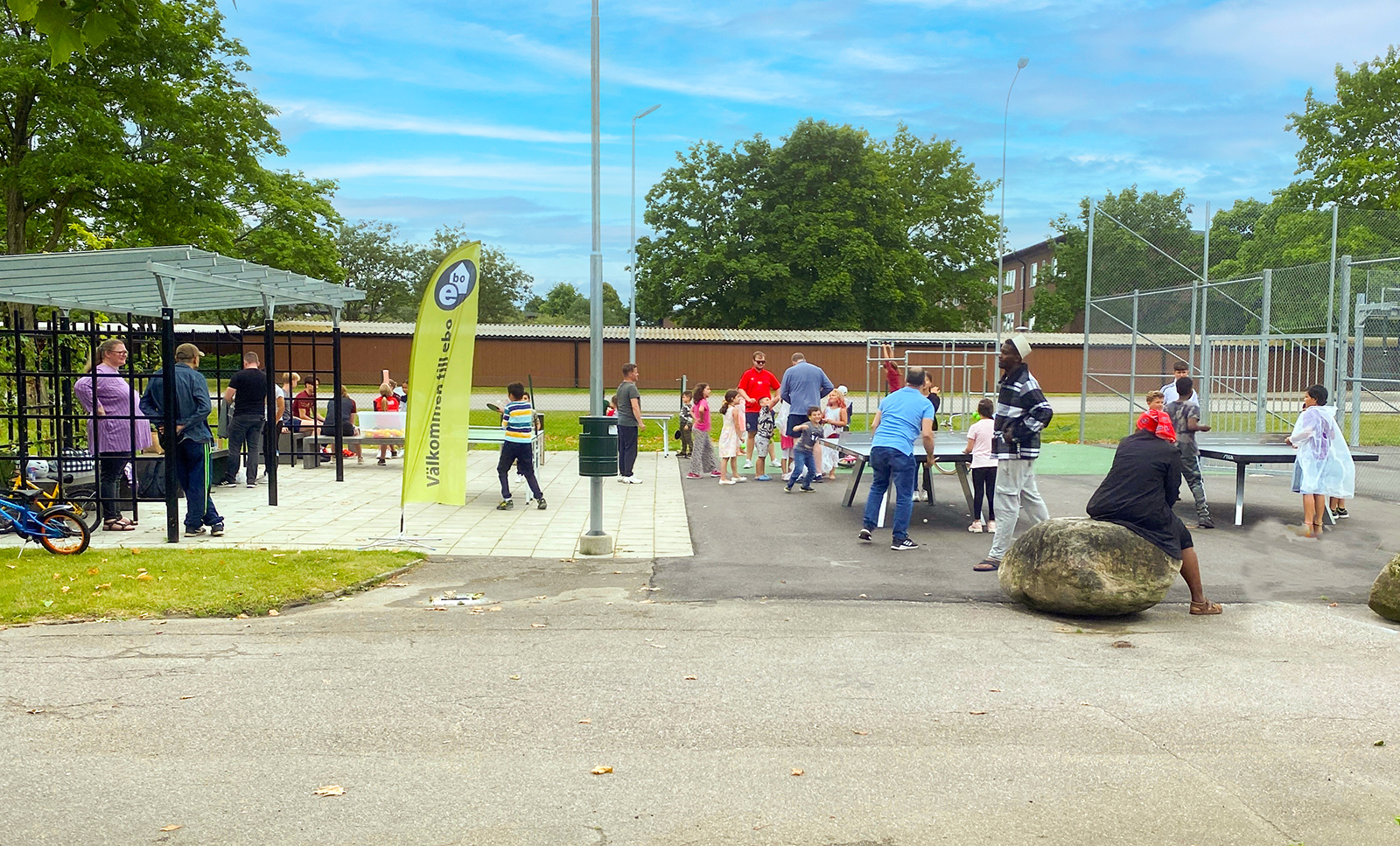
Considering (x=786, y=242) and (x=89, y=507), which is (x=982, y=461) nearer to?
(x=89, y=507)

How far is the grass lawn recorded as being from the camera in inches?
280

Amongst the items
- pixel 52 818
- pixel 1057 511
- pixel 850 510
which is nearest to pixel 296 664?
pixel 52 818

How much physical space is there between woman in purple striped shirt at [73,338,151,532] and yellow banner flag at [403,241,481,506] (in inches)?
117

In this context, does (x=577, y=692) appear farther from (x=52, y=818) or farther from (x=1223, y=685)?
(x=1223, y=685)

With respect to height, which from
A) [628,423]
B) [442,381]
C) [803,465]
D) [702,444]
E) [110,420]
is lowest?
[803,465]

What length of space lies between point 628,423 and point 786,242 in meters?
37.6

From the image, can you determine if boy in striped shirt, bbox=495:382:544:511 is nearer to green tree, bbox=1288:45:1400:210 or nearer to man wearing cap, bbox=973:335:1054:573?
man wearing cap, bbox=973:335:1054:573

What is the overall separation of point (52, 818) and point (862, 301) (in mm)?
50788

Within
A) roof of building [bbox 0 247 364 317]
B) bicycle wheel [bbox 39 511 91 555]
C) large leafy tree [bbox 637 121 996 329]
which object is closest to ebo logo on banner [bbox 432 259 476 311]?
roof of building [bbox 0 247 364 317]

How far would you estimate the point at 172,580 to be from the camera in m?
7.83

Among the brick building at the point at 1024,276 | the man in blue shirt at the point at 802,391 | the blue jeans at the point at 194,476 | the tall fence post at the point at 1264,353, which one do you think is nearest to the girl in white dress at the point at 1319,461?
the tall fence post at the point at 1264,353

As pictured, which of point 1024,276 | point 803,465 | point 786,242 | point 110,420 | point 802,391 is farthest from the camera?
point 1024,276

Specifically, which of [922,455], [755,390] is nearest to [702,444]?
[755,390]

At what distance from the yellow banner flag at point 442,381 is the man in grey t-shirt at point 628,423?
528 centimetres
